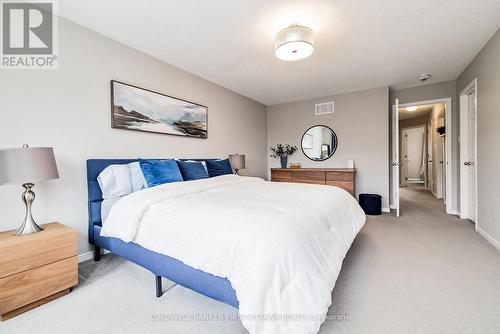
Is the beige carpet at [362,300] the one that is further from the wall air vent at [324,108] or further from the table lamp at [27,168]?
the wall air vent at [324,108]

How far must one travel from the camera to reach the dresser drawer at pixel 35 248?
4.87 feet

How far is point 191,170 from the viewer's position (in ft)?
9.71

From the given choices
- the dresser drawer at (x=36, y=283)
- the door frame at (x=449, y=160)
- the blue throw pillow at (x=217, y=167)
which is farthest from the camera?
the door frame at (x=449, y=160)

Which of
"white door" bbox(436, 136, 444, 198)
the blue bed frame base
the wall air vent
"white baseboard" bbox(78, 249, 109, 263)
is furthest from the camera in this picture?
"white door" bbox(436, 136, 444, 198)

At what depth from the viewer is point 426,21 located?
228cm

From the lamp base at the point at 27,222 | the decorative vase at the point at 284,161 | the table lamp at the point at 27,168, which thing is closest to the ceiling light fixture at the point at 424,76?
the decorative vase at the point at 284,161

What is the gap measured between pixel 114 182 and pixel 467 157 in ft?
17.1

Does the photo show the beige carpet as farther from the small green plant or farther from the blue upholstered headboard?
the small green plant

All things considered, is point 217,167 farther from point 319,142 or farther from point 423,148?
point 423,148

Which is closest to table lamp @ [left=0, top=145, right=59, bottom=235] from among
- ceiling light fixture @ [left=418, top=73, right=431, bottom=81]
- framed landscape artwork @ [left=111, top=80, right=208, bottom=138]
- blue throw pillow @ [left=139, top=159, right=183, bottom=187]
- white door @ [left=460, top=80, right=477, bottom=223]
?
blue throw pillow @ [left=139, top=159, right=183, bottom=187]

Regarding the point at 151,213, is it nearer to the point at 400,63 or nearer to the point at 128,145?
the point at 128,145

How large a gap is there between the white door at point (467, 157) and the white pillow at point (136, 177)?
15.7 ft

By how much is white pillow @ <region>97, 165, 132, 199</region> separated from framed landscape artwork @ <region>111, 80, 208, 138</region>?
1.99 ft

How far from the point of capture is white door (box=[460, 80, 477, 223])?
11.6ft
